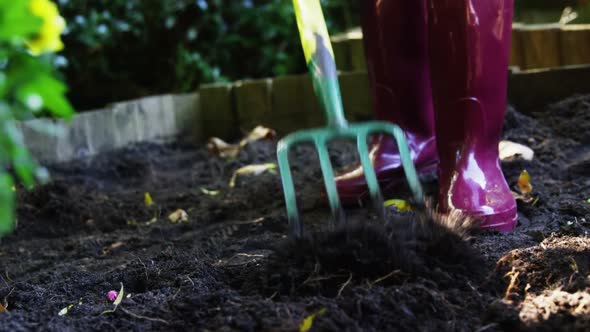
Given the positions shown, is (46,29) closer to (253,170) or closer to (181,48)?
(253,170)

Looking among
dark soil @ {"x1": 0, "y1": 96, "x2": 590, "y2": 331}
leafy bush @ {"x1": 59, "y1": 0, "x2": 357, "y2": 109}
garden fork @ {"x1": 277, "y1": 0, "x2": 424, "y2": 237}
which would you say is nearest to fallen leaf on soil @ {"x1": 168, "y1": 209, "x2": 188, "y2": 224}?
A: dark soil @ {"x1": 0, "y1": 96, "x2": 590, "y2": 331}

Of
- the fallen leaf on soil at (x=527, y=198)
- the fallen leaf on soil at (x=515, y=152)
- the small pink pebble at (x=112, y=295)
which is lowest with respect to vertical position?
the fallen leaf on soil at (x=527, y=198)

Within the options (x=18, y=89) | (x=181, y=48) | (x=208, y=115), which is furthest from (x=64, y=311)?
(x=181, y=48)

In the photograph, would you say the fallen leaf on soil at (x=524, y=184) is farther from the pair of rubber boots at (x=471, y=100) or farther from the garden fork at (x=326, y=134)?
the garden fork at (x=326, y=134)

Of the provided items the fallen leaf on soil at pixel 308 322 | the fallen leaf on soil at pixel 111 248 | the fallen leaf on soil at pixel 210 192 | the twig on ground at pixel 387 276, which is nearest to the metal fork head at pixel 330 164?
the twig on ground at pixel 387 276

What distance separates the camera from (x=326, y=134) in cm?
154

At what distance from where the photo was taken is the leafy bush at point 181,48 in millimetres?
4273

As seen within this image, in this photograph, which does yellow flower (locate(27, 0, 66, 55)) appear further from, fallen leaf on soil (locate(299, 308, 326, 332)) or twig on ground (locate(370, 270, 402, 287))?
twig on ground (locate(370, 270, 402, 287))

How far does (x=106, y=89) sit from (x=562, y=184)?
304 cm

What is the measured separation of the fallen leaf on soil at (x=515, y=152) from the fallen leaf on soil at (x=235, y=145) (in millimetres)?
1253

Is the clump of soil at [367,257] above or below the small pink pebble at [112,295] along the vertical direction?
above

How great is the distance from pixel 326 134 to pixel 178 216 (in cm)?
103

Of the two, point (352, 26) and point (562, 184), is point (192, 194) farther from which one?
point (352, 26)

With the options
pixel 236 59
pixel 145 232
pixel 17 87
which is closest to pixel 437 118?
pixel 145 232
